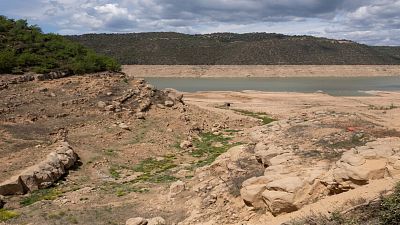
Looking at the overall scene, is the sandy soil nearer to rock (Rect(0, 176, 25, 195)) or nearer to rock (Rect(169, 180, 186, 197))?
rock (Rect(169, 180, 186, 197))

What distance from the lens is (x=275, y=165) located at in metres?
9.99

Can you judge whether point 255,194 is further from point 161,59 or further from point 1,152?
point 161,59

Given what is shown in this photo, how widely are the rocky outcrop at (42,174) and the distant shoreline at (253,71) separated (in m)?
56.8

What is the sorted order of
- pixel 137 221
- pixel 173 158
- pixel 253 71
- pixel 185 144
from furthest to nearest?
pixel 253 71, pixel 185 144, pixel 173 158, pixel 137 221

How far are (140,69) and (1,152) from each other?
196ft

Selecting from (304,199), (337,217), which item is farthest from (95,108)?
(337,217)

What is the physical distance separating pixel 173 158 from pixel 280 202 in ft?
28.5

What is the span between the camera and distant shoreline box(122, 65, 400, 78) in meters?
71.4

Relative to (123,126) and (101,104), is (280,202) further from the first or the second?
(101,104)

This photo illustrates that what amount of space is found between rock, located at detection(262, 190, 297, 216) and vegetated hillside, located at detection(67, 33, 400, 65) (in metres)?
74.6

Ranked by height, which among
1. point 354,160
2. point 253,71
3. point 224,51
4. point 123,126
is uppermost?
point 224,51

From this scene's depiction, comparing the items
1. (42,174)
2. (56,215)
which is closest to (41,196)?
(42,174)

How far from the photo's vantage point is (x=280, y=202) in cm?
798

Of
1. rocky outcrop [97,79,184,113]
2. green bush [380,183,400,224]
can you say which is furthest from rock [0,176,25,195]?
green bush [380,183,400,224]
